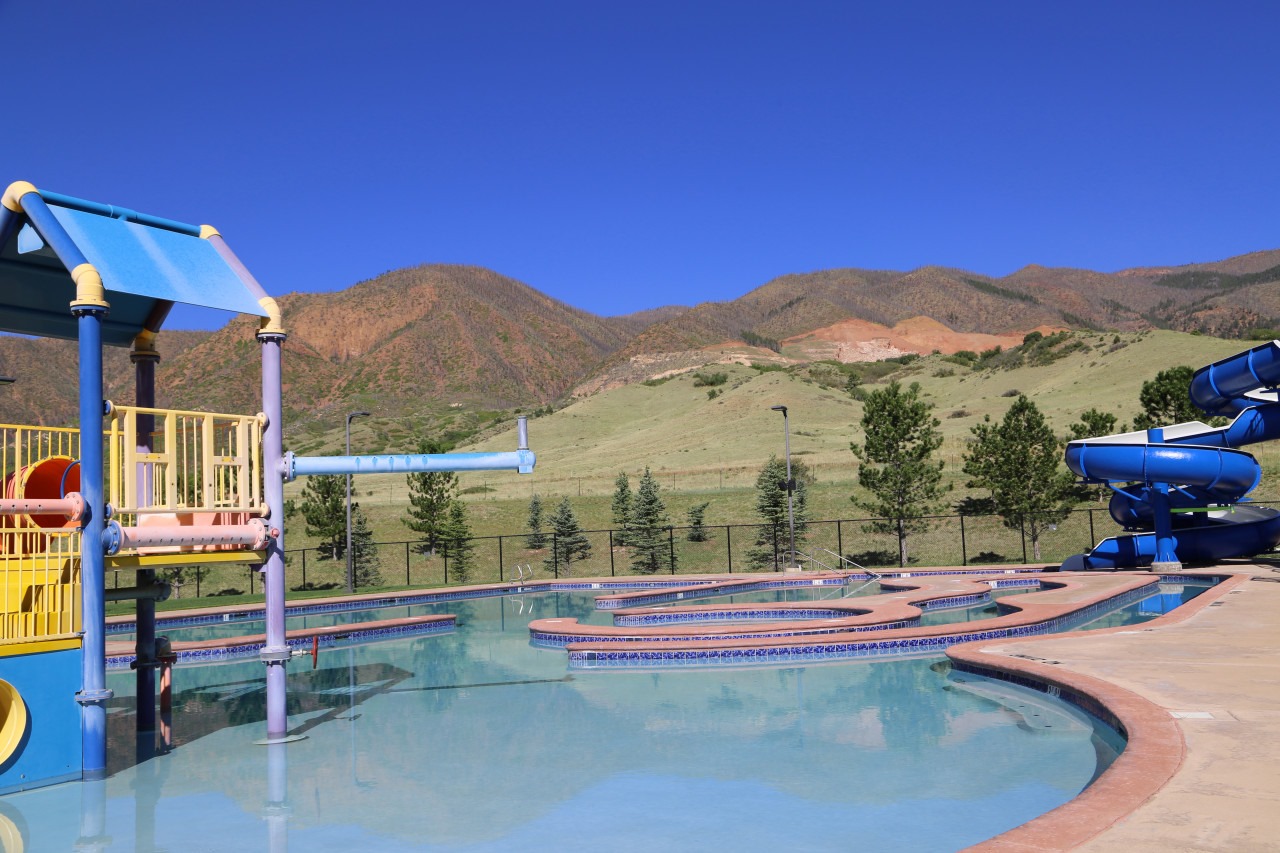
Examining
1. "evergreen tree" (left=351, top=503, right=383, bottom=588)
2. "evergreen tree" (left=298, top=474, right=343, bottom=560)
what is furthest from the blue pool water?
"evergreen tree" (left=351, top=503, right=383, bottom=588)

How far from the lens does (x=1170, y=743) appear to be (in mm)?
7379

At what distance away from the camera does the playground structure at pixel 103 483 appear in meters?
8.29

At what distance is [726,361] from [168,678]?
134826mm

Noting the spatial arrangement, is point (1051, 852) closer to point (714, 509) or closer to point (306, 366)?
point (714, 509)

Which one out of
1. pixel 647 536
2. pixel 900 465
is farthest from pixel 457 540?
pixel 900 465

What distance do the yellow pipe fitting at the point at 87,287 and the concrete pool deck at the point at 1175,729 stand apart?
7.75 meters

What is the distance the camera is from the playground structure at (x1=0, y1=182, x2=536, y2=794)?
829cm

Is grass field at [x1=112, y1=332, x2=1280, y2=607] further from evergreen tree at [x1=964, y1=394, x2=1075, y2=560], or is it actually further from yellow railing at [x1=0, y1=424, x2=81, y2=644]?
yellow railing at [x1=0, y1=424, x2=81, y2=644]

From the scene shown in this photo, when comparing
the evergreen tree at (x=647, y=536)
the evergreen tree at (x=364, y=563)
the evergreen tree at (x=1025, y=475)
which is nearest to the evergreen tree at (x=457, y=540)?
the evergreen tree at (x=364, y=563)

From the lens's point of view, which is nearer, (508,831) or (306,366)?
(508,831)

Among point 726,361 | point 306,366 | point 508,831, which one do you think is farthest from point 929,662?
point 306,366

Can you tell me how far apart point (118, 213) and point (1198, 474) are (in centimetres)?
2264

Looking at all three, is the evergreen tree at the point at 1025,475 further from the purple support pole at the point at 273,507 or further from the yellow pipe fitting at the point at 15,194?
the yellow pipe fitting at the point at 15,194

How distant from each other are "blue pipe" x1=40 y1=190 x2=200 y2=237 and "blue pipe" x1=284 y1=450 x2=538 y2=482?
2561mm
